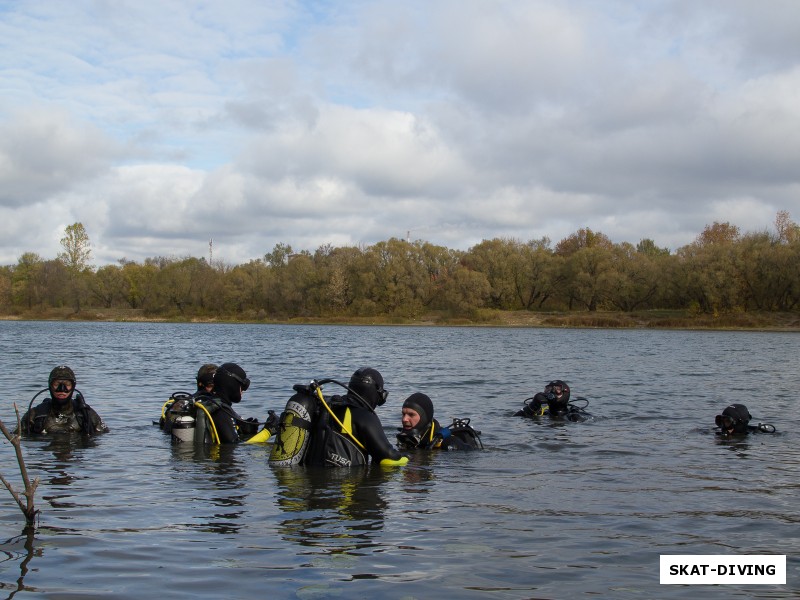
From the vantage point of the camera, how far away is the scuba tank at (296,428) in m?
7.69

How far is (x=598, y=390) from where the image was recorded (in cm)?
2138

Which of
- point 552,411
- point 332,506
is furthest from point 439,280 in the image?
point 332,506

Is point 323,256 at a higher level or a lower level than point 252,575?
higher

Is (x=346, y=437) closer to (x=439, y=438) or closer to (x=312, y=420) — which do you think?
(x=312, y=420)

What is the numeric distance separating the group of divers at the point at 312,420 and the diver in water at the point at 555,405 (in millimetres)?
18

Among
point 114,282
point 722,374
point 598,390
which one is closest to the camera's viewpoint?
point 598,390

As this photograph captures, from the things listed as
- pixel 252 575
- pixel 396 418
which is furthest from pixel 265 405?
pixel 252 575

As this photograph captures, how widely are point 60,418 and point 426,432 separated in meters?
5.11

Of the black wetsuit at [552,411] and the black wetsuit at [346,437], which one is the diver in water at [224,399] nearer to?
the black wetsuit at [346,437]

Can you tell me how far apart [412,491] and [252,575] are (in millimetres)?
2945

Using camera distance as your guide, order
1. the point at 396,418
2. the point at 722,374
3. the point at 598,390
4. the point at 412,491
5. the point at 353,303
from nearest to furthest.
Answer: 1. the point at 412,491
2. the point at 396,418
3. the point at 598,390
4. the point at 722,374
5. the point at 353,303

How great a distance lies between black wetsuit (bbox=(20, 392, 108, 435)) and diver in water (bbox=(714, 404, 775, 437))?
9.45 metres

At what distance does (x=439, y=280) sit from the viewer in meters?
99.4

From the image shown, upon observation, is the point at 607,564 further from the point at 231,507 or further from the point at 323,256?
the point at 323,256
